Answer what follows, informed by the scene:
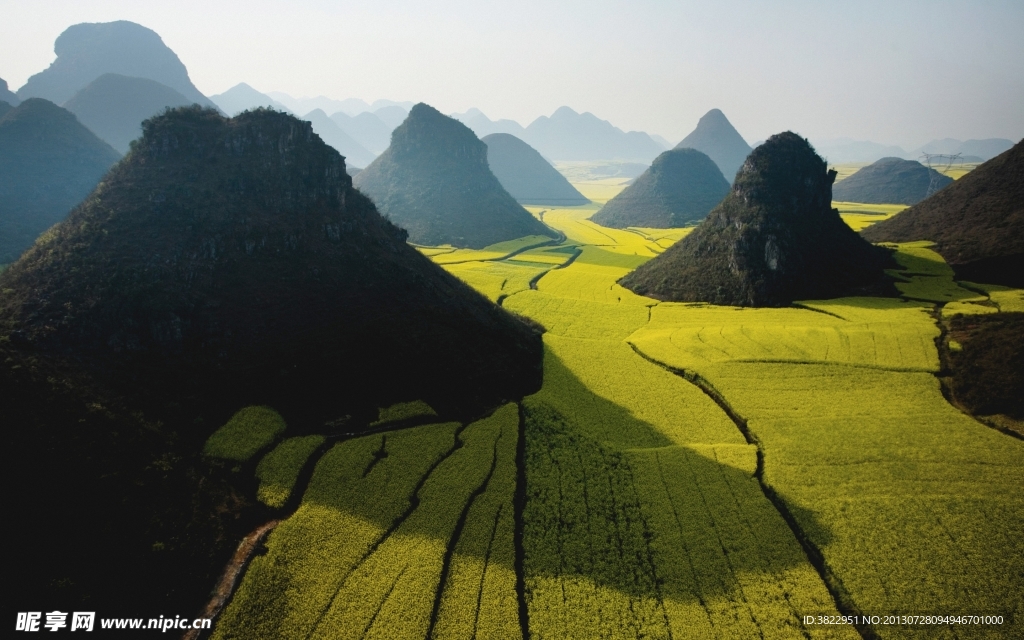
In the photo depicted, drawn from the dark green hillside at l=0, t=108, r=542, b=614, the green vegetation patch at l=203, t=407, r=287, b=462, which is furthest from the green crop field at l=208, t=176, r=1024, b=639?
the dark green hillside at l=0, t=108, r=542, b=614

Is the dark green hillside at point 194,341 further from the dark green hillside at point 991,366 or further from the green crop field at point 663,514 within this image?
the dark green hillside at point 991,366

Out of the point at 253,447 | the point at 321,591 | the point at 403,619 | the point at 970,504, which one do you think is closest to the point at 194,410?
the point at 253,447

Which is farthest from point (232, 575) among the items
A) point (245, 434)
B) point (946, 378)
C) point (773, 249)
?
point (773, 249)

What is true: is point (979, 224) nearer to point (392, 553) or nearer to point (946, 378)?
point (946, 378)

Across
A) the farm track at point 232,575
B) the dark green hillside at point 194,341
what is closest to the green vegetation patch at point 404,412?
the dark green hillside at point 194,341

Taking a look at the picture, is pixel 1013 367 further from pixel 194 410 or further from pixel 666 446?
pixel 194 410

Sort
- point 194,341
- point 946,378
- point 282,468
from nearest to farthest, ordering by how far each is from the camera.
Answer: point 282,468 → point 194,341 → point 946,378
